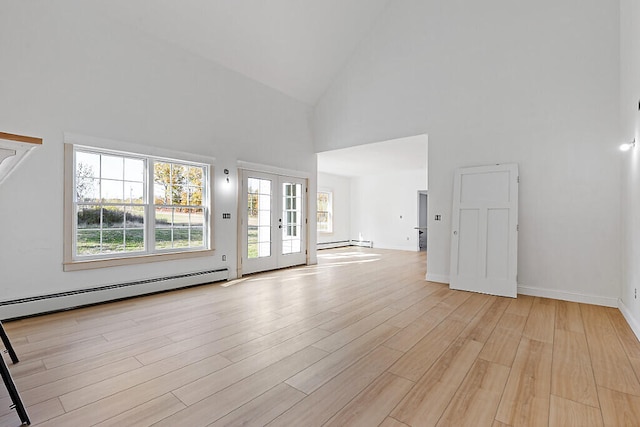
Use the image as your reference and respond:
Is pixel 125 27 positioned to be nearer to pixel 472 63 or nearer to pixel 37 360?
pixel 37 360

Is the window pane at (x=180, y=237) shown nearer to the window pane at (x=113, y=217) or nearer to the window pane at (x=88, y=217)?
the window pane at (x=113, y=217)

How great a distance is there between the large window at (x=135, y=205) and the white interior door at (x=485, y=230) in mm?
4030

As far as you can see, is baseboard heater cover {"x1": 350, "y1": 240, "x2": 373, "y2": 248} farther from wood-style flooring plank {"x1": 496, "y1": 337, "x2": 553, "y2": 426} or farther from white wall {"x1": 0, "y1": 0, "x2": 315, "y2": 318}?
wood-style flooring plank {"x1": 496, "y1": 337, "x2": 553, "y2": 426}

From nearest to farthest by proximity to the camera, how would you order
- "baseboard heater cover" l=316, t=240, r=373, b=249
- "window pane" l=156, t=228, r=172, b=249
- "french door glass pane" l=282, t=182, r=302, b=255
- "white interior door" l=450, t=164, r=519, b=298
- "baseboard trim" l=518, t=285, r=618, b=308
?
"baseboard trim" l=518, t=285, r=618, b=308
"white interior door" l=450, t=164, r=519, b=298
"window pane" l=156, t=228, r=172, b=249
"french door glass pane" l=282, t=182, r=302, b=255
"baseboard heater cover" l=316, t=240, r=373, b=249

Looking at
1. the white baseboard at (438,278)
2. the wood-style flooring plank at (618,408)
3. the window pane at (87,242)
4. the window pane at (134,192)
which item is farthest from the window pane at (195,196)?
the wood-style flooring plank at (618,408)

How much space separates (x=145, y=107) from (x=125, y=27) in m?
0.99

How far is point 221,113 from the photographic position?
16.5 feet

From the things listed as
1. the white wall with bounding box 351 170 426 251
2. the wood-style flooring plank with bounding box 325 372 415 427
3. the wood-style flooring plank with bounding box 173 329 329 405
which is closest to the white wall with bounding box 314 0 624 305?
the wood-style flooring plank with bounding box 173 329 329 405

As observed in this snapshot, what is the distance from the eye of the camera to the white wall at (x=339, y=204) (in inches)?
396

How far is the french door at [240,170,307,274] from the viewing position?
5.54 m

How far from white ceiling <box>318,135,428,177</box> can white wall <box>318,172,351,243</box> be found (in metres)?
0.37

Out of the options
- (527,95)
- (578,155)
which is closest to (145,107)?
(527,95)

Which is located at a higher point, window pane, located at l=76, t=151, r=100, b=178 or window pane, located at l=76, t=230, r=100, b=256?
window pane, located at l=76, t=151, r=100, b=178

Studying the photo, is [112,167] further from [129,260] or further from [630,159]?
[630,159]
